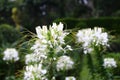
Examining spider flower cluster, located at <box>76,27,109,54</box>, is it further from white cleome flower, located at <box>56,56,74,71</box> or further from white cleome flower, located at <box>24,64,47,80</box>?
white cleome flower, located at <box>24,64,47,80</box>

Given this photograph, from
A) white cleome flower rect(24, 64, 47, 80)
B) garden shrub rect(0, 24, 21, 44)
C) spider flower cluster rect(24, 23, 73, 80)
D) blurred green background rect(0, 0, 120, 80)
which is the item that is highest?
blurred green background rect(0, 0, 120, 80)

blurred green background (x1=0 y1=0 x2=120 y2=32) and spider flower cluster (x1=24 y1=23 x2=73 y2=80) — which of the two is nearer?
spider flower cluster (x1=24 y1=23 x2=73 y2=80)

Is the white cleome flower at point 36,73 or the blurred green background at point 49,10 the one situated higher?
the blurred green background at point 49,10

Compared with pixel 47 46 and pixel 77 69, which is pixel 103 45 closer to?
pixel 47 46

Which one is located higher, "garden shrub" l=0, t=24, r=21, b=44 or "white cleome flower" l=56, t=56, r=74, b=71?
"garden shrub" l=0, t=24, r=21, b=44

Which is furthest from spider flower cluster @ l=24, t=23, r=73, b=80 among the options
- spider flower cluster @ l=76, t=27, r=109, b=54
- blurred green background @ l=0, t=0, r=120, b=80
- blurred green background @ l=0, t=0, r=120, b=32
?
blurred green background @ l=0, t=0, r=120, b=32

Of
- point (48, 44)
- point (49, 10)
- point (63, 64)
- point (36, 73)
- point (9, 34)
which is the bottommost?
point (36, 73)

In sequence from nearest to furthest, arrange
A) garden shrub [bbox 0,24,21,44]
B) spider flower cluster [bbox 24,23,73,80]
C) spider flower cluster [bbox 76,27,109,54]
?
spider flower cluster [bbox 24,23,73,80], spider flower cluster [bbox 76,27,109,54], garden shrub [bbox 0,24,21,44]

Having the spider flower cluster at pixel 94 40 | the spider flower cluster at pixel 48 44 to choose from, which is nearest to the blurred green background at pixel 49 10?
the spider flower cluster at pixel 94 40

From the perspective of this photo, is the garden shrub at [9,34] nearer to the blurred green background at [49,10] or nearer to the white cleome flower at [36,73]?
the blurred green background at [49,10]

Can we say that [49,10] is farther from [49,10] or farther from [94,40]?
[94,40]

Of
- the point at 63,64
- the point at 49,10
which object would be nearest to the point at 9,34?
the point at 63,64

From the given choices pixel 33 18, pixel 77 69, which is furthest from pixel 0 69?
pixel 33 18

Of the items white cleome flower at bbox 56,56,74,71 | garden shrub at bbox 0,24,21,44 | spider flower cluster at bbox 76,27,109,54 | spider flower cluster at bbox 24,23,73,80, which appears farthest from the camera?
garden shrub at bbox 0,24,21,44
